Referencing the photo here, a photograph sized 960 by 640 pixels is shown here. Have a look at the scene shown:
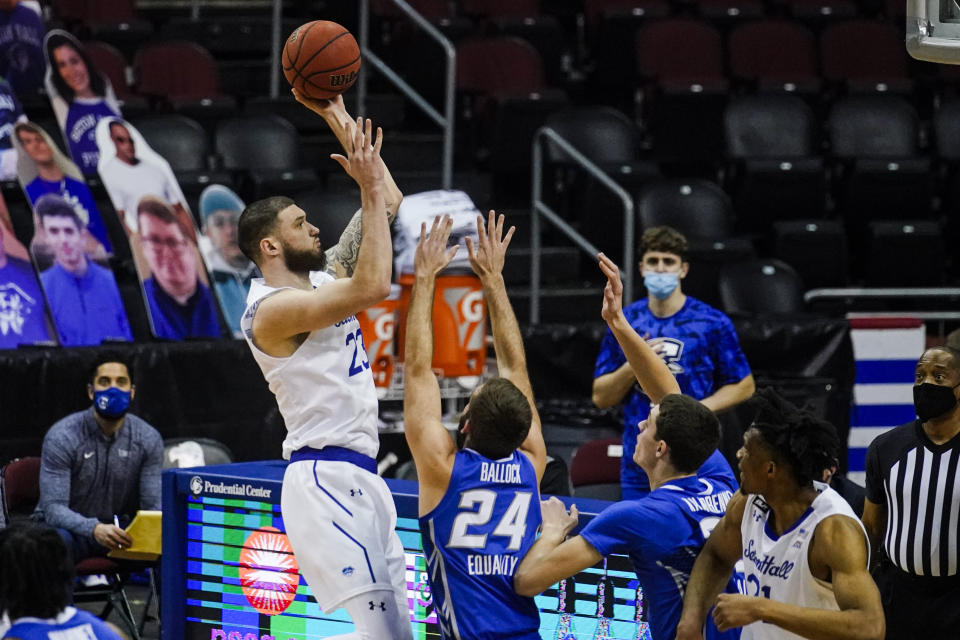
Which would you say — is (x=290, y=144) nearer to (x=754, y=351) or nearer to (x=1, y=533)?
(x=754, y=351)

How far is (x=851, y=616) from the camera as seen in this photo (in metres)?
4.05

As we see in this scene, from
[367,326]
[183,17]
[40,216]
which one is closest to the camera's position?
[367,326]

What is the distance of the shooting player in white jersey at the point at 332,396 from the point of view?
4805 millimetres

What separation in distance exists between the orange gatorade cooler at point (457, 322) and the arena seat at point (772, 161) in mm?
3705

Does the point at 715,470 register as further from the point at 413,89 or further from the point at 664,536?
the point at 413,89

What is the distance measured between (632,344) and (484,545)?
1.11m

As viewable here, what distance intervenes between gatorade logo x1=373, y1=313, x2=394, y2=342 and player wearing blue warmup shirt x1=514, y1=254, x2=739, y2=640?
399 centimetres

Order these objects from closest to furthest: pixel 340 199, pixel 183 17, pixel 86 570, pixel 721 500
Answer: pixel 721 500, pixel 86 570, pixel 340 199, pixel 183 17

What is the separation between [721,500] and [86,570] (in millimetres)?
3554

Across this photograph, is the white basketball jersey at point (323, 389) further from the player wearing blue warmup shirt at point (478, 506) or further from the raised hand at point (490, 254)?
the raised hand at point (490, 254)

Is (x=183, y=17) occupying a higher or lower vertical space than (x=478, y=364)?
higher

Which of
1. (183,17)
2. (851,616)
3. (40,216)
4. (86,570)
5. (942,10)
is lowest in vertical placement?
(86,570)

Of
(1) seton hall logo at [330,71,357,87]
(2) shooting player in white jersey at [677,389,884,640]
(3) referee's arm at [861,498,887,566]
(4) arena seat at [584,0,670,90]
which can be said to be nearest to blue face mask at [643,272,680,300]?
(3) referee's arm at [861,498,887,566]

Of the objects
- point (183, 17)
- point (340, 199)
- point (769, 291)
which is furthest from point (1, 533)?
point (183, 17)
